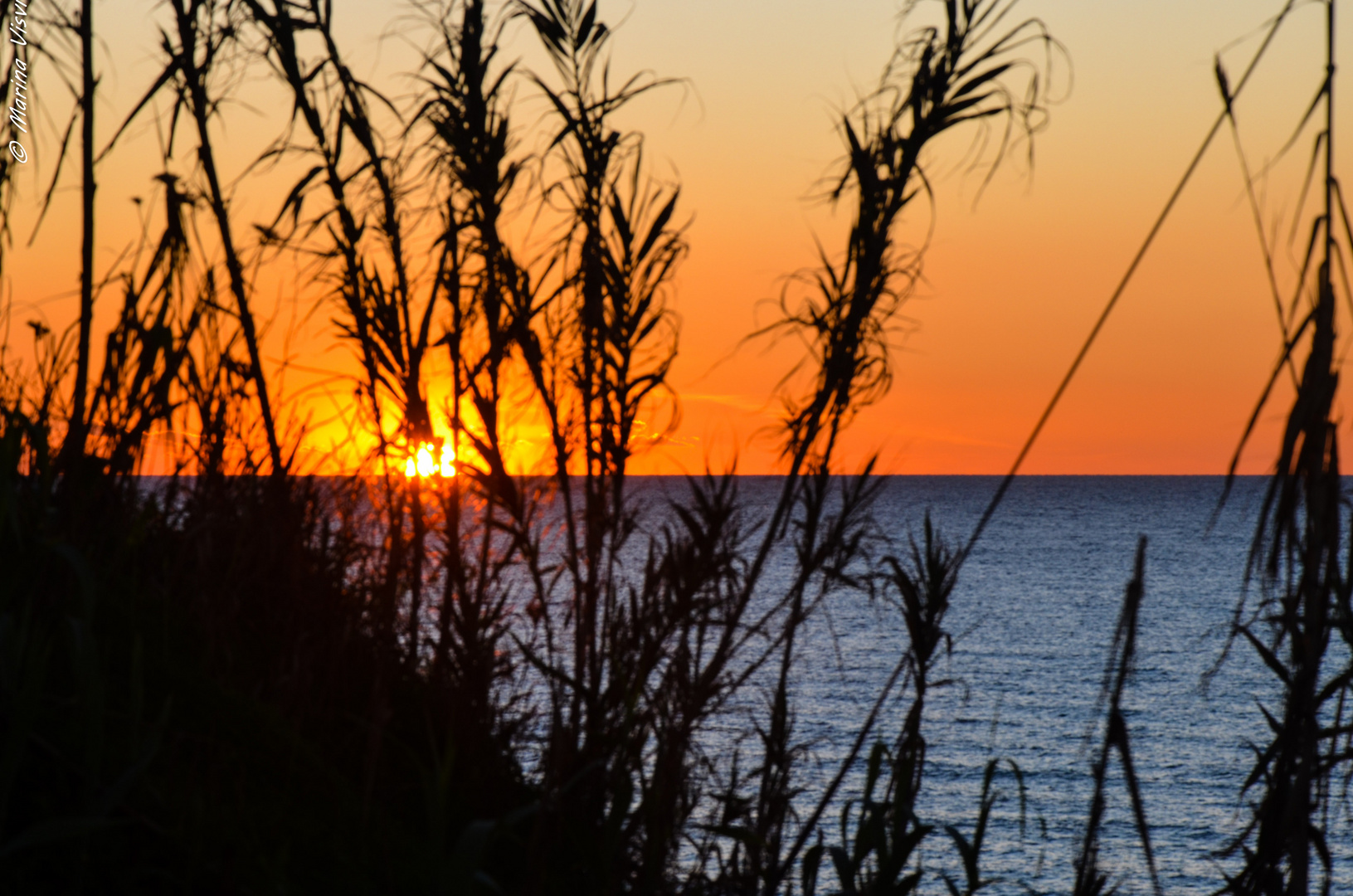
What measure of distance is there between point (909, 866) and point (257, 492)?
1569 cm

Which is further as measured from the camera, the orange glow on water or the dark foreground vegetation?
the orange glow on water

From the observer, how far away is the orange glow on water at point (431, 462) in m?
3.13

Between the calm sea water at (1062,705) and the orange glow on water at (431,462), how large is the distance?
0.88 metres

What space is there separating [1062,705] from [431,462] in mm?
32878

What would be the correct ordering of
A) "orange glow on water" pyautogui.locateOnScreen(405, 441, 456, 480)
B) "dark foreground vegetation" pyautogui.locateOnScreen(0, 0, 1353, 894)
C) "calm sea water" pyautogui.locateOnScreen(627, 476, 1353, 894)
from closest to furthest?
1. "dark foreground vegetation" pyautogui.locateOnScreen(0, 0, 1353, 894)
2. "orange glow on water" pyautogui.locateOnScreen(405, 441, 456, 480)
3. "calm sea water" pyautogui.locateOnScreen(627, 476, 1353, 894)

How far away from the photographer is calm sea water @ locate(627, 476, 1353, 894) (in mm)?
20000

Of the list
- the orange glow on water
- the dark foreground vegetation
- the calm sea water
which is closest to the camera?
the dark foreground vegetation

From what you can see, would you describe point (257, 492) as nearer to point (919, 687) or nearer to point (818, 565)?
point (818, 565)

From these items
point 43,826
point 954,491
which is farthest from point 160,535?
point 954,491

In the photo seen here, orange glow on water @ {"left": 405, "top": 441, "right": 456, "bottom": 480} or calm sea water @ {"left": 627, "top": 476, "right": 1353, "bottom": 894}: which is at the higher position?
orange glow on water @ {"left": 405, "top": 441, "right": 456, "bottom": 480}

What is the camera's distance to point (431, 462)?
10.5 ft

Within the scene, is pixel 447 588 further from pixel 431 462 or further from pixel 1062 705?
pixel 1062 705

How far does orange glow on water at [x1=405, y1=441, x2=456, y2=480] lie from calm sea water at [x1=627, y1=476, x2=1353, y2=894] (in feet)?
2.89

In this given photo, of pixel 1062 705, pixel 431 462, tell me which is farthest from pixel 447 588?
pixel 1062 705
